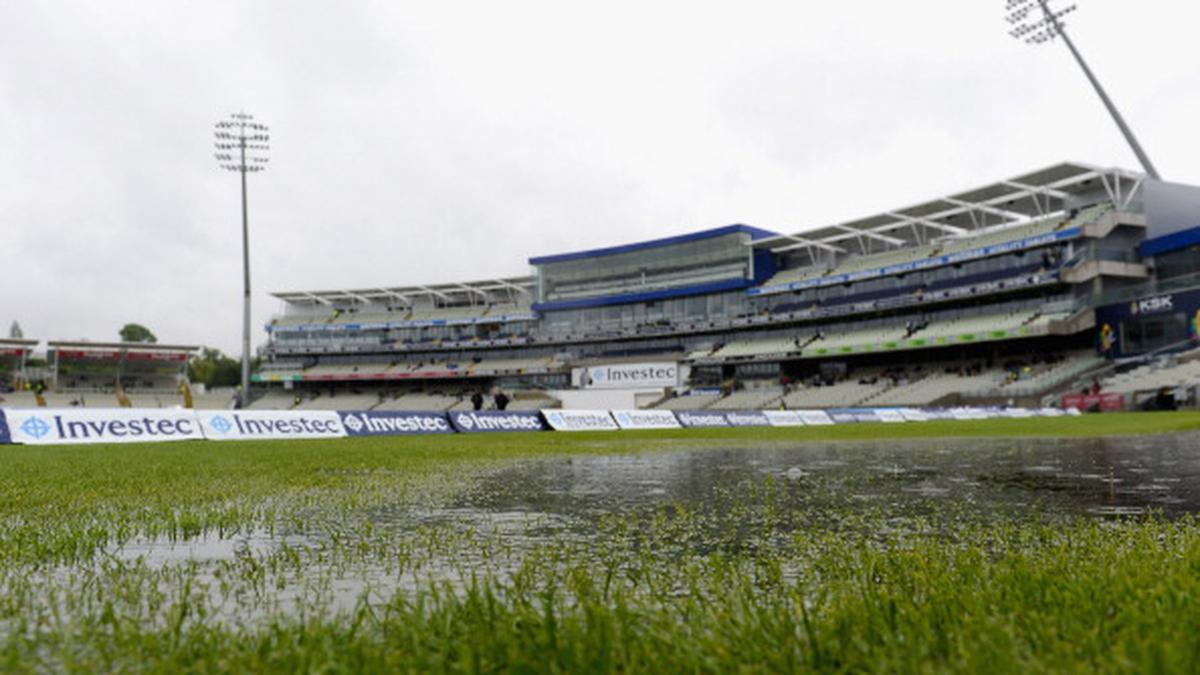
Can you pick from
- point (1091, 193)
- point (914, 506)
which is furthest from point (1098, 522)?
point (1091, 193)

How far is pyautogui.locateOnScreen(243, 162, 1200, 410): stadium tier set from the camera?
52.8 metres

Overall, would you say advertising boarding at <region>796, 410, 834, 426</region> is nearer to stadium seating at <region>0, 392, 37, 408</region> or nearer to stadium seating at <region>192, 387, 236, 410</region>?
stadium seating at <region>192, 387, 236, 410</region>

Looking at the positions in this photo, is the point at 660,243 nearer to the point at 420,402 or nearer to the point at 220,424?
the point at 420,402

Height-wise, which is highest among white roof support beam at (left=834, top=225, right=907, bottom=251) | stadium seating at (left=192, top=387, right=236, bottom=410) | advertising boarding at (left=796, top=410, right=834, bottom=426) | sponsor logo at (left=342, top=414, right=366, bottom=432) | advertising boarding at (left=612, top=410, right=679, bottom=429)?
white roof support beam at (left=834, top=225, right=907, bottom=251)

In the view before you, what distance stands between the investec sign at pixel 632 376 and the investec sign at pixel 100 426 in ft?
186

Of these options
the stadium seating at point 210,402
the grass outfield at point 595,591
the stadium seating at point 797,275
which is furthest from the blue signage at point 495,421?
the stadium seating at point 210,402

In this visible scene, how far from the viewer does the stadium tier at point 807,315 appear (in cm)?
5278

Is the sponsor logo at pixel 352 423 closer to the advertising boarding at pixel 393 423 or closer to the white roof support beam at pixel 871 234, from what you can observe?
the advertising boarding at pixel 393 423

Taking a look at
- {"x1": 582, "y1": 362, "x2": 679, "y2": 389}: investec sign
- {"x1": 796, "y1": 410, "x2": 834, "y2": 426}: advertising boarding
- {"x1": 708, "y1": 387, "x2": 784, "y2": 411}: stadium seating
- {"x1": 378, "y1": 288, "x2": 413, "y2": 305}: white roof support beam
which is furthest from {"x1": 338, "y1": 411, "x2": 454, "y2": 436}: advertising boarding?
{"x1": 378, "y1": 288, "x2": 413, "y2": 305}: white roof support beam

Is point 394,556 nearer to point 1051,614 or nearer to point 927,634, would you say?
point 927,634

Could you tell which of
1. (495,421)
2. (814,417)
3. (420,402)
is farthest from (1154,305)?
(420,402)

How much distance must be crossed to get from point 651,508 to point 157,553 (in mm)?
3484

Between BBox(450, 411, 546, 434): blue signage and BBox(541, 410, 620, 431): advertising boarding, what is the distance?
1.61 feet

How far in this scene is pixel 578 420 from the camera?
3212 centimetres
